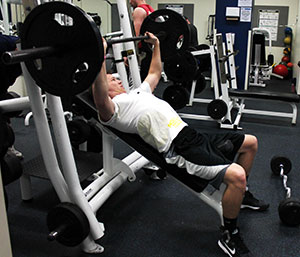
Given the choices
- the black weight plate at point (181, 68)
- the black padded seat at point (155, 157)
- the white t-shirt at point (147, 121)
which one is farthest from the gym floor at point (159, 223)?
the black weight plate at point (181, 68)

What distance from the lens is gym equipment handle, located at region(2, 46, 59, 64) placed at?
3.16 feet

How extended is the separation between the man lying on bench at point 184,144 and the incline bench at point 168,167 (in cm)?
3

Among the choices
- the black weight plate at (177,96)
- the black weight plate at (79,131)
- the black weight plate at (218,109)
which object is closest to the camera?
the black weight plate at (79,131)

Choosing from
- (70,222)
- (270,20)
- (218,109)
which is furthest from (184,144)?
(270,20)

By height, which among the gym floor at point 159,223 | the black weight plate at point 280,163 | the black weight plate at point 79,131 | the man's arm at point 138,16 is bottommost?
the gym floor at point 159,223

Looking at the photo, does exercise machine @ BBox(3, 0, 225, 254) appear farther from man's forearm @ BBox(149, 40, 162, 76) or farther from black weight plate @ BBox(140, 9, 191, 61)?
black weight plate @ BBox(140, 9, 191, 61)

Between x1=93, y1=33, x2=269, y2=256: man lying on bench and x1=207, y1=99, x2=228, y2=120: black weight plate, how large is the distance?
6.17ft

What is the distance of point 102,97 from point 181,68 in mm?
1367

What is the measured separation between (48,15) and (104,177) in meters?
1.15

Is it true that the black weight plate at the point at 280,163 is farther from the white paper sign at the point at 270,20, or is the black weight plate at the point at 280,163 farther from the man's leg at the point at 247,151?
the white paper sign at the point at 270,20

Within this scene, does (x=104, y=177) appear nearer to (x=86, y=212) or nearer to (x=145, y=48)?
(x=86, y=212)

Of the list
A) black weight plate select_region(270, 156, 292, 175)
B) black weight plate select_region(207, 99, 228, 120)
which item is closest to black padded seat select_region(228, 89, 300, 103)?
black weight plate select_region(207, 99, 228, 120)

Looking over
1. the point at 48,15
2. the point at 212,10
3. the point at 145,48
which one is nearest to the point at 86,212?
the point at 48,15

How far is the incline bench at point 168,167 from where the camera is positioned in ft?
5.75
